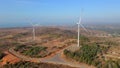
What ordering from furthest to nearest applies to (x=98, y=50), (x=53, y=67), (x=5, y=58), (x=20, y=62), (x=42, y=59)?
(x=98, y=50), (x=5, y=58), (x=42, y=59), (x=20, y=62), (x=53, y=67)

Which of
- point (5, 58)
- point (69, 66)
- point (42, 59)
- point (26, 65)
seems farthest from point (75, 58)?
point (5, 58)

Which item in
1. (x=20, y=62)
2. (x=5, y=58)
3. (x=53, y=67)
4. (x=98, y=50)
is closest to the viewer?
(x=53, y=67)

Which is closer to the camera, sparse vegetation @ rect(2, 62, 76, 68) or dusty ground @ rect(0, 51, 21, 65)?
sparse vegetation @ rect(2, 62, 76, 68)

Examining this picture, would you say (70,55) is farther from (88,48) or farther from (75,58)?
(88,48)

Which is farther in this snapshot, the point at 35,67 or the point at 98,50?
the point at 98,50

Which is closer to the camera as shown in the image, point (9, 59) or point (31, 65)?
point (31, 65)

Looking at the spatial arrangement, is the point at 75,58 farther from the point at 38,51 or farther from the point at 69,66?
the point at 38,51

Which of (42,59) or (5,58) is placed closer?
(42,59)

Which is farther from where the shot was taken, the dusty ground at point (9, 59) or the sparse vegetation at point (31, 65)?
the dusty ground at point (9, 59)

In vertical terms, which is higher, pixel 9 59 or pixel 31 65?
pixel 31 65

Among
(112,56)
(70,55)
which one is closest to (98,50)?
(112,56)
